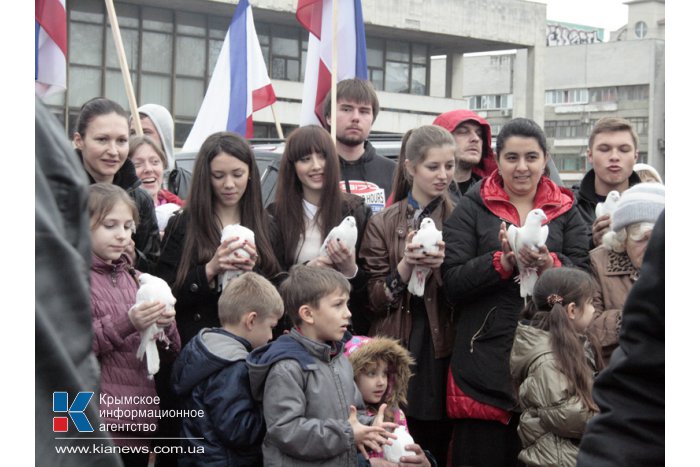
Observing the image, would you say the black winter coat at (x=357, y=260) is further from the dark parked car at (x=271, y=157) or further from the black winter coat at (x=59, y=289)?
the black winter coat at (x=59, y=289)

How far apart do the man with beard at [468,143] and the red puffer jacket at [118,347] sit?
7.14 feet

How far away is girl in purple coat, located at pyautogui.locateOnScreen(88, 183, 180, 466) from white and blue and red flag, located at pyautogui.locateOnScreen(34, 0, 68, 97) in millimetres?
2138

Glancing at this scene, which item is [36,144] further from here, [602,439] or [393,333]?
[393,333]

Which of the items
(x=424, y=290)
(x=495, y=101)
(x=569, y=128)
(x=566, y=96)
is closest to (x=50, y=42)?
(x=424, y=290)

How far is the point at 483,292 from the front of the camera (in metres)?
4.98

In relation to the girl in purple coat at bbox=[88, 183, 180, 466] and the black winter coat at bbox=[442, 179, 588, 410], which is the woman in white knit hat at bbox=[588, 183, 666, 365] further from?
the girl in purple coat at bbox=[88, 183, 180, 466]

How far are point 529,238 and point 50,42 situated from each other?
327 centimetres

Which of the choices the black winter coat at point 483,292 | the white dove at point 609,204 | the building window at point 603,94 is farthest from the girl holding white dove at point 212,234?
the building window at point 603,94

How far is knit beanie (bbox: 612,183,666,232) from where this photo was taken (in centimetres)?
478

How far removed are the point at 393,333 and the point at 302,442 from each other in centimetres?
117

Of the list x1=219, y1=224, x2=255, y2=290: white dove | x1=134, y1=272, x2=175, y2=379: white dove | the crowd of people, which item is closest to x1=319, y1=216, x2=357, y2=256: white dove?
the crowd of people

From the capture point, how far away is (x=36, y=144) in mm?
1353

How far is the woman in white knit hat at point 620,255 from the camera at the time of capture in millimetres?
4754
